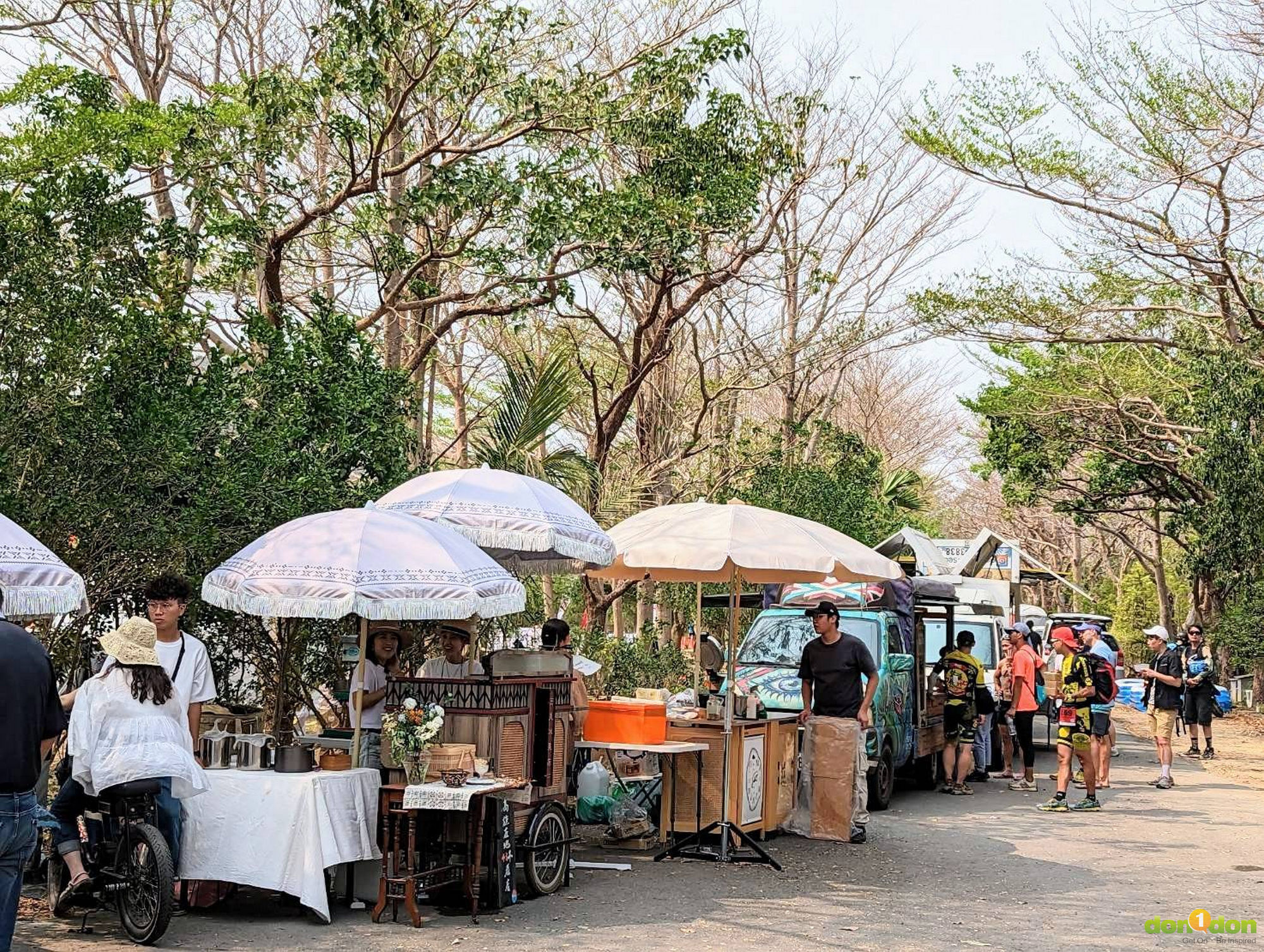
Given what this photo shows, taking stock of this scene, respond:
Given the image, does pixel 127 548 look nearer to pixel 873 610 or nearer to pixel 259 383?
pixel 259 383

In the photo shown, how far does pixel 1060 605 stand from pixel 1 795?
64301 mm

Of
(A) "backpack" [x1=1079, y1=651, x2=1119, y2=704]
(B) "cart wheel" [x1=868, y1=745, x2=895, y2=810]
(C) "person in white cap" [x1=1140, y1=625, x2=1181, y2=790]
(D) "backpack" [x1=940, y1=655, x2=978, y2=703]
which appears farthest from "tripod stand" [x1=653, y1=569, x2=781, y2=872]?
(C) "person in white cap" [x1=1140, y1=625, x2=1181, y2=790]

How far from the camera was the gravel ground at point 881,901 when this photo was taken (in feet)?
25.5

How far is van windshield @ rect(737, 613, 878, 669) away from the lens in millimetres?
14641

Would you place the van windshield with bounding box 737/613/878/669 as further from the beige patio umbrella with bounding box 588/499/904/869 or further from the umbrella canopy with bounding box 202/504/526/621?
the umbrella canopy with bounding box 202/504/526/621

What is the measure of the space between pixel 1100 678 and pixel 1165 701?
4.18m

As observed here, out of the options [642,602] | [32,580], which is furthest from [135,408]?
[642,602]

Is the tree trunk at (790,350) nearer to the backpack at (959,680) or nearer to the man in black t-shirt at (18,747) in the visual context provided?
the backpack at (959,680)

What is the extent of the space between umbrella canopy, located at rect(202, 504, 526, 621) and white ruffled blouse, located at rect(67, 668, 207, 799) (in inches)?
30.5

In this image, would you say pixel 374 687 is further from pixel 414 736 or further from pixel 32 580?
pixel 32 580

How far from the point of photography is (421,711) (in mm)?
8430

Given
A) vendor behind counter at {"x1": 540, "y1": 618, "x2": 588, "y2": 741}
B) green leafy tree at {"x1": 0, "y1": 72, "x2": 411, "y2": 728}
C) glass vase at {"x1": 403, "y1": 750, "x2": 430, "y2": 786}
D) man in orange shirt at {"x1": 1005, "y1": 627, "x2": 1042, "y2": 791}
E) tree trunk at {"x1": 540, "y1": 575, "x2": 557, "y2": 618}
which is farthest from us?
tree trunk at {"x1": 540, "y1": 575, "x2": 557, "y2": 618}

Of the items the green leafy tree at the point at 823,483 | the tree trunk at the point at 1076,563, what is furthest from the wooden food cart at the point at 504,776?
the tree trunk at the point at 1076,563

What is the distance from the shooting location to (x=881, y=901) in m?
9.16
